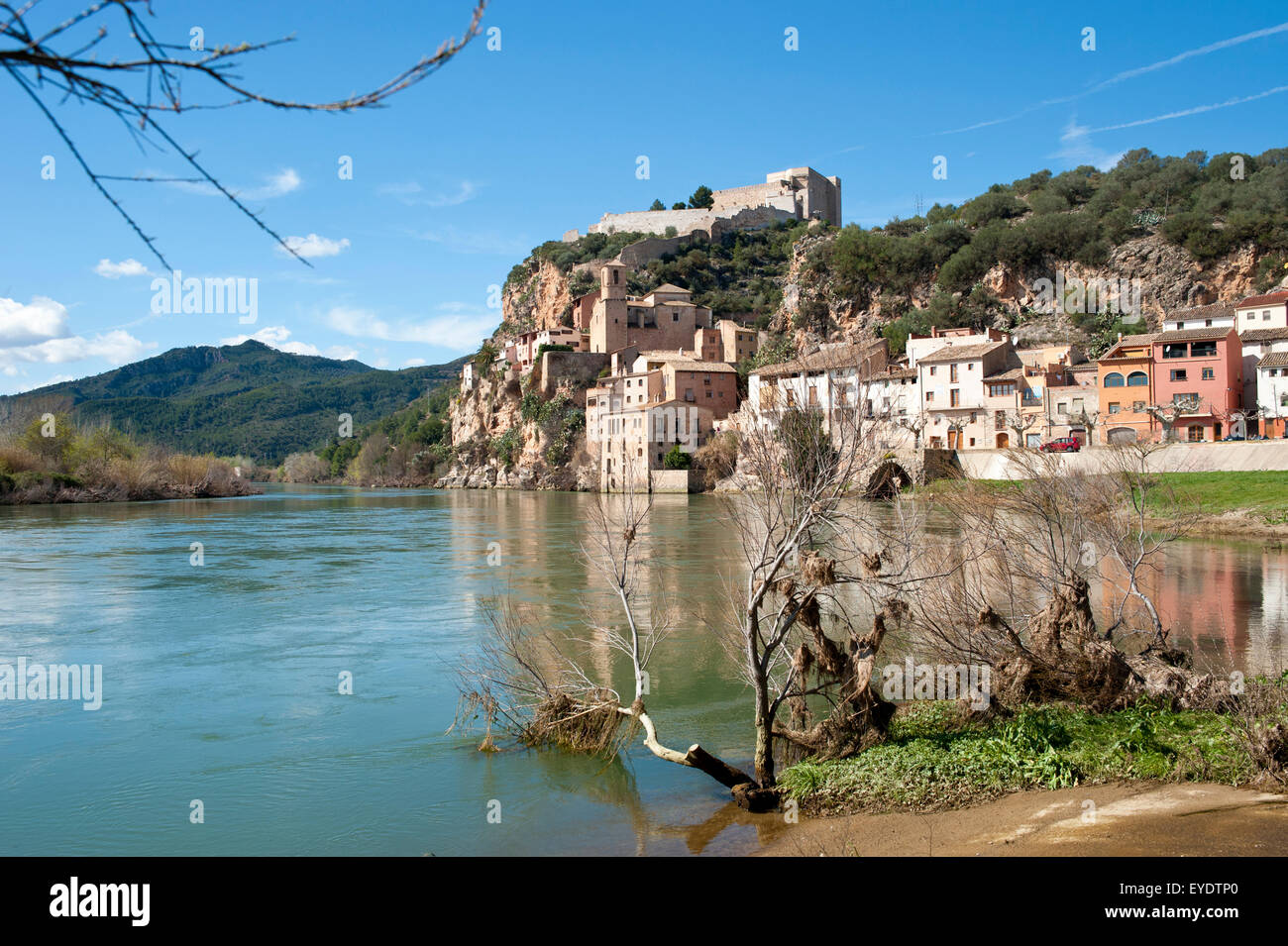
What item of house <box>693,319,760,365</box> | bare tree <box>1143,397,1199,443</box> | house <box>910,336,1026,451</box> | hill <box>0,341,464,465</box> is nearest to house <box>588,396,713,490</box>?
house <box>693,319,760,365</box>

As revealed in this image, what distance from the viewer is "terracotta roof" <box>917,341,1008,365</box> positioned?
54656mm

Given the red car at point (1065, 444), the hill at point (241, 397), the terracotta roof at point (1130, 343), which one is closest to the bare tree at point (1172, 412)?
the red car at point (1065, 444)

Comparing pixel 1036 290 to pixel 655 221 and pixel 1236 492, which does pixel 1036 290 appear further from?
pixel 655 221

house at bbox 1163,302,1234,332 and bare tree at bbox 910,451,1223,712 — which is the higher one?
house at bbox 1163,302,1234,332

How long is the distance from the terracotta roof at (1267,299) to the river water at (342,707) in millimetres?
27268

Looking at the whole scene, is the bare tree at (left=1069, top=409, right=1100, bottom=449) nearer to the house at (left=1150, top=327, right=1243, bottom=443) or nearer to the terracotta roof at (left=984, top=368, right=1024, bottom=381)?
the house at (left=1150, top=327, right=1243, bottom=443)

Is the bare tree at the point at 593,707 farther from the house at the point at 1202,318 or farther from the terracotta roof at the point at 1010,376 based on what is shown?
the house at the point at 1202,318

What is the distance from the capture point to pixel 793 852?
7.66m

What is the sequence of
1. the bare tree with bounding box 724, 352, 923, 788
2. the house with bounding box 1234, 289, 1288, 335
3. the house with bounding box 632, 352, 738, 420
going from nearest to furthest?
the bare tree with bounding box 724, 352, 923, 788 < the house with bounding box 1234, 289, 1288, 335 < the house with bounding box 632, 352, 738, 420

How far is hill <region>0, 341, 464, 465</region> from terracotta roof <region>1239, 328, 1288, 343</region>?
384 feet

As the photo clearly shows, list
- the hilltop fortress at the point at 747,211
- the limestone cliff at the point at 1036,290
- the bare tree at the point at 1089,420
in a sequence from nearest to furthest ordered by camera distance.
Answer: the bare tree at the point at 1089,420
the limestone cliff at the point at 1036,290
the hilltop fortress at the point at 747,211

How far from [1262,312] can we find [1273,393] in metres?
6.25

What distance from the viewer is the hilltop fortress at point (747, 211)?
111188 mm

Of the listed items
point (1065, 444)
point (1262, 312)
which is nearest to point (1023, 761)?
point (1065, 444)
